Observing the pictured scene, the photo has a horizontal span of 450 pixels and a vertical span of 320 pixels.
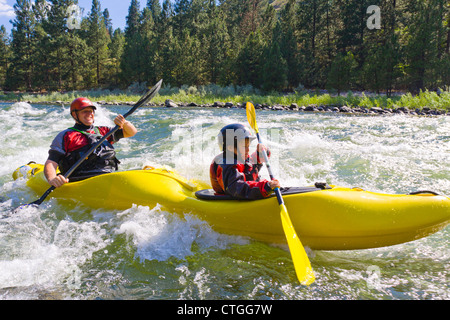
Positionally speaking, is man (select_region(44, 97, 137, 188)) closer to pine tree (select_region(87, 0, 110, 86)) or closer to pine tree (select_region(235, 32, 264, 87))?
pine tree (select_region(235, 32, 264, 87))

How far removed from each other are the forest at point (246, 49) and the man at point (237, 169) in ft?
79.7

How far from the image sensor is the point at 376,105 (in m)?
17.7

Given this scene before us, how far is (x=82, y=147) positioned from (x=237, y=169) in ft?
6.29

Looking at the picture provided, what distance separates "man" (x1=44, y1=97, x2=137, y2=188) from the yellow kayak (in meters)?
0.83

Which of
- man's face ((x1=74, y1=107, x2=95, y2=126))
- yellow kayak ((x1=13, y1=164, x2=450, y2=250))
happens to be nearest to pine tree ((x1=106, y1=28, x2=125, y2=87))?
man's face ((x1=74, y1=107, x2=95, y2=126))

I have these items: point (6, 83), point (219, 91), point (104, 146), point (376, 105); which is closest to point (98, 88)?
point (6, 83)

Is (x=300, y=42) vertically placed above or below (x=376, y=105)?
above

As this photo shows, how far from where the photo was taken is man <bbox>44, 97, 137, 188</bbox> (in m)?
3.62

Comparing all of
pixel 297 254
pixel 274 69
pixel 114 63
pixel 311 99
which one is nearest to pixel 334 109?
pixel 311 99

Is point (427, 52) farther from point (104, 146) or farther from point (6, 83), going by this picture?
point (6, 83)

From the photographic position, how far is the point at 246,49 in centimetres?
3155

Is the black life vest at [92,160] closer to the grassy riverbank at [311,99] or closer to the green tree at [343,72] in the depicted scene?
the grassy riverbank at [311,99]

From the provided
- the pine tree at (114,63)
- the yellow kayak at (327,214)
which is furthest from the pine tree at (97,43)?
the yellow kayak at (327,214)
